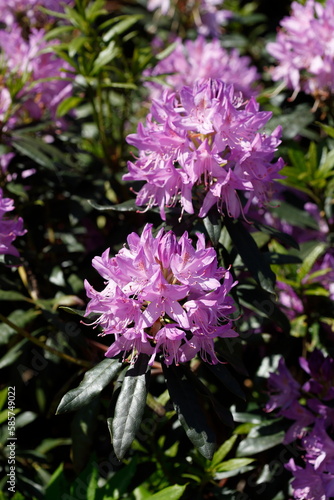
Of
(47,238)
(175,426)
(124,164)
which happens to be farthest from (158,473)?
(124,164)

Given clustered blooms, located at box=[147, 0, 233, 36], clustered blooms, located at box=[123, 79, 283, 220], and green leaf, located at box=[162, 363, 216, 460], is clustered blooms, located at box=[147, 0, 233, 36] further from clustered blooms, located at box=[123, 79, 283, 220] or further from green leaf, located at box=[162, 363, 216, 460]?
green leaf, located at box=[162, 363, 216, 460]

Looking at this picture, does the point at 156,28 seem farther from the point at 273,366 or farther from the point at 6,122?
the point at 273,366

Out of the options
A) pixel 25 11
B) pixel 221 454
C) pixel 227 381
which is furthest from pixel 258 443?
pixel 25 11

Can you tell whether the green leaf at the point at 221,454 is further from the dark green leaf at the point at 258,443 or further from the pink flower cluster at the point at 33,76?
the pink flower cluster at the point at 33,76

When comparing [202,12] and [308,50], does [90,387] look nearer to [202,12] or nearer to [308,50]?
[308,50]

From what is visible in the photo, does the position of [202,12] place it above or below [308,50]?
below

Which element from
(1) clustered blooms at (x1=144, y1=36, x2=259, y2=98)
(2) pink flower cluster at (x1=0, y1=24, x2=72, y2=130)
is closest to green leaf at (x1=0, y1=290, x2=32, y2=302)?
(2) pink flower cluster at (x1=0, y1=24, x2=72, y2=130)

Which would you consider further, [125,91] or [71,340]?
[125,91]
